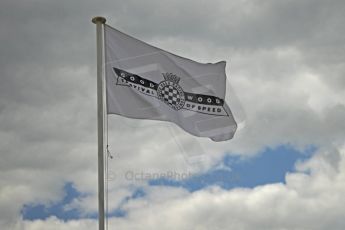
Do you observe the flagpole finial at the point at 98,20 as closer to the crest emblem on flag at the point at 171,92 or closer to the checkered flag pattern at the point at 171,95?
the crest emblem on flag at the point at 171,92

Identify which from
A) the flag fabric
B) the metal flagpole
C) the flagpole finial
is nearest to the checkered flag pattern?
the flag fabric

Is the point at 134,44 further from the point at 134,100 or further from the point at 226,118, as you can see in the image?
the point at 226,118

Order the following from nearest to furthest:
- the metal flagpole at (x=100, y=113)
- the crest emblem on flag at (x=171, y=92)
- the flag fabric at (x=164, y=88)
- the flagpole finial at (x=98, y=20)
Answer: the metal flagpole at (x=100, y=113) < the flagpole finial at (x=98, y=20) < the flag fabric at (x=164, y=88) < the crest emblem on flag at (x=171, y=92)

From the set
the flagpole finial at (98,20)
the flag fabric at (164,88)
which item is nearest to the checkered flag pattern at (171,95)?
the flag fabric at (164,88)

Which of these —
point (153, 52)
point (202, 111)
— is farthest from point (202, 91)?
point (153, 52)

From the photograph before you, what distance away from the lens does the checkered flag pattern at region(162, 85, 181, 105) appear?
19763mm

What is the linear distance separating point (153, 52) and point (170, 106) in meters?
1.92

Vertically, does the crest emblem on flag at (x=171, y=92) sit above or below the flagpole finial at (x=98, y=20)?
below

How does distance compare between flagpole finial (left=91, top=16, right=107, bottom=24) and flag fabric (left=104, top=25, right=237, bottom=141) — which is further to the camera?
flag fabric (left=104, top=25, right=237, bottom=141)

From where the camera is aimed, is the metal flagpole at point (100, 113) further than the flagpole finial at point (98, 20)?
No

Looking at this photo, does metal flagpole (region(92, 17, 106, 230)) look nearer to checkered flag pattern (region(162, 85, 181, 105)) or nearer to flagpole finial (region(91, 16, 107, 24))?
flagpole finial (region(91, 16, 107, 24))

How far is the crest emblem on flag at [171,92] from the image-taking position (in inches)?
774

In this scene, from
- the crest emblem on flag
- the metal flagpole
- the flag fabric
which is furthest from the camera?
the crest emblem on flag

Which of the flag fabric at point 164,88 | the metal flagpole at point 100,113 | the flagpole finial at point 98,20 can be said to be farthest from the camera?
the flag fabric at point 164,88
